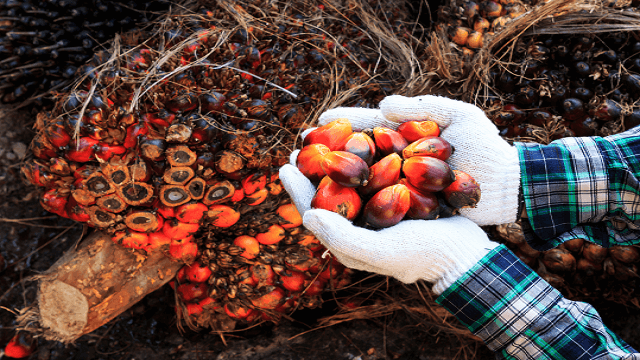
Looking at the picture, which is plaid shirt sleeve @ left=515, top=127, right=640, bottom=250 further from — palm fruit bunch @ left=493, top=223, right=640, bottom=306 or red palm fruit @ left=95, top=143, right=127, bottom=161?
red palm fruit @ left=95, top=143, right=127, bottom=161

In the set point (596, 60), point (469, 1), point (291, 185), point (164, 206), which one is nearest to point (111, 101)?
point (164, 206)

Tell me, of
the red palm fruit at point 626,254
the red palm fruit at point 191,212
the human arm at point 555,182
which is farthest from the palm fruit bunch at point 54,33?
the red palm fruit at point 626,254

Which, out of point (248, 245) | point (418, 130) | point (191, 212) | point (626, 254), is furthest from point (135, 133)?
point (626, 254)

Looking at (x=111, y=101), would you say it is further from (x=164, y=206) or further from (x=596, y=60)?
(x=596, y=60)

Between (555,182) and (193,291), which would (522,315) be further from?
(193,291)

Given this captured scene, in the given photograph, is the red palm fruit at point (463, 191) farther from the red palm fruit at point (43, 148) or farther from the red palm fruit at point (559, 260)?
the red palm fruit at point (43, 148)

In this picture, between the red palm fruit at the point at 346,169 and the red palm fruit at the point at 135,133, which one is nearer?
the red palm fruit at the point at 346,169

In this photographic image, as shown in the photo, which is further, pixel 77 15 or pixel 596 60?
pixel 77 15
